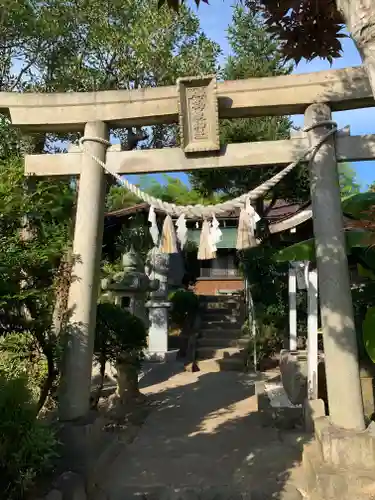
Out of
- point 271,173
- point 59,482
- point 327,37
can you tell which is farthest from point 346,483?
point 271,173

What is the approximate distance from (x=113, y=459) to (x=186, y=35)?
47.2 ft

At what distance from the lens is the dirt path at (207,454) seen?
15.5 feet

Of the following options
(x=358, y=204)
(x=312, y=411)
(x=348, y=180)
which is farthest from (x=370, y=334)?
(x=348, y=180)

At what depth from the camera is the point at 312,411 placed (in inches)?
243

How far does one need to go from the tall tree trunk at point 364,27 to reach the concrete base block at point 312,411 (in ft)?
15.5

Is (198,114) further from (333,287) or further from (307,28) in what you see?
(333,287)

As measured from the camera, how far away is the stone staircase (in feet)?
41.1

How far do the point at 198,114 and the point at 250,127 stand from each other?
975 centimetres

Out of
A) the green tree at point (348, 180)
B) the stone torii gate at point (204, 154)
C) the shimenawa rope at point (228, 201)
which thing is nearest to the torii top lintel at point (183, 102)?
the stone torii gate at point (204, 154)

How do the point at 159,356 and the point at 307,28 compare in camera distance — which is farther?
the point at 159,356

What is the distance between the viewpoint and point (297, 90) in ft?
18.4

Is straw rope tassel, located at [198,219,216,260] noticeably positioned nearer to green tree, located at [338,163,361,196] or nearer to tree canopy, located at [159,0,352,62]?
tree canopy, located at [159,0,352,62]

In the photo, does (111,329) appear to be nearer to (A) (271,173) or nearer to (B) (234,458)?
(B) (234,458)

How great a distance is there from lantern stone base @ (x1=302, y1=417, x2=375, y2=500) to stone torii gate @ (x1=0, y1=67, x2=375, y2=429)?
268 millimetres
